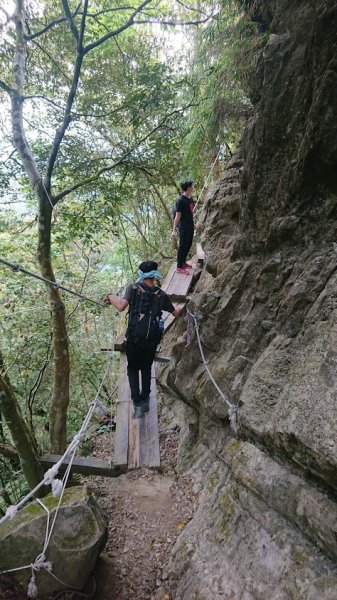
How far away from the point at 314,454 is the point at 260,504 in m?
0.78

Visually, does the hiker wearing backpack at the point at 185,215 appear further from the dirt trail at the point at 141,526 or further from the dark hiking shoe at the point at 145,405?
the dirt trail at the point at 141,526

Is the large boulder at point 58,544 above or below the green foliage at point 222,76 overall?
below

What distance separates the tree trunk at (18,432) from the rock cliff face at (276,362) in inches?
68.8

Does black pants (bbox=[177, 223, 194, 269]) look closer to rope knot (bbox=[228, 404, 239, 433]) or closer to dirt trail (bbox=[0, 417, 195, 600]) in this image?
dirt trail (bbox=[0, 417, 195, 600])

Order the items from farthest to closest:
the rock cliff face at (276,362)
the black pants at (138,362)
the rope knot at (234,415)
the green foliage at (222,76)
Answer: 1. the green foliage at (222,76)
2. the black pants at (138,362)
3. the rope knot at (234,415)
4. the rock cliff face at (276,362)

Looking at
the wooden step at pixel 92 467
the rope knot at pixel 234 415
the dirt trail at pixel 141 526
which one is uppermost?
the rope knot at pixel 234 415

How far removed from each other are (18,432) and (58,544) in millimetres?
1431

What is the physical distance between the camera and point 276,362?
286 centimetres

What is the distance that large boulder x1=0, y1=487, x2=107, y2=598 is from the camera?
2658mm

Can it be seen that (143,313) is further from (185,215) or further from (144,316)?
(185,215)

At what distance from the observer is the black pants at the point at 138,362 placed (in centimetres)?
409

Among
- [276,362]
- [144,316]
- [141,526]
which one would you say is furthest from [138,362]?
[276,362]

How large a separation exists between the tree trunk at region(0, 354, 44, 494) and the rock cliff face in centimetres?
175

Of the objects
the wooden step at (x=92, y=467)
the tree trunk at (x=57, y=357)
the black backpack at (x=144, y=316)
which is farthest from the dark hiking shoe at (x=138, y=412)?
the tree trunk at (x=57, y=357)
